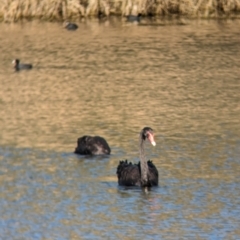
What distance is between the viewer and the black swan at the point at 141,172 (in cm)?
1622

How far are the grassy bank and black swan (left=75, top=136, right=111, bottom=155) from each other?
63.5 ft

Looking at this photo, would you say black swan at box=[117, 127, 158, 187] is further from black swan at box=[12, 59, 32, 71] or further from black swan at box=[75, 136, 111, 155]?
black swan at box=[12, 59, 32, 71]

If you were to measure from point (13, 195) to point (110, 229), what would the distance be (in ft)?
7.81

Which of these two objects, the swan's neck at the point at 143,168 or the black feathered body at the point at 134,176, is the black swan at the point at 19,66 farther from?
the swan's neck at the point at 143,168

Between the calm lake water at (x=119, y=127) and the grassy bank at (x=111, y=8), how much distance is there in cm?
188

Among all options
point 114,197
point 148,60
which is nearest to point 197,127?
point 114,197

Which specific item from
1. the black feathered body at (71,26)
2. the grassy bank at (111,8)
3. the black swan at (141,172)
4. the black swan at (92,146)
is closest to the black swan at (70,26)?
the black feathered body at (71,26)

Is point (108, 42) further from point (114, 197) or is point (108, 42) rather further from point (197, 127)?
point (114, 197)

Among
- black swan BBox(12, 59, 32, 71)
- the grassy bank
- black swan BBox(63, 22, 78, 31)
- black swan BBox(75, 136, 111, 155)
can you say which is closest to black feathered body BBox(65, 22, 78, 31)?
black swan BBox(63, 22, 78, 31)

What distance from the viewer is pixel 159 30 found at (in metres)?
35.2

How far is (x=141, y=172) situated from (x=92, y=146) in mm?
2270

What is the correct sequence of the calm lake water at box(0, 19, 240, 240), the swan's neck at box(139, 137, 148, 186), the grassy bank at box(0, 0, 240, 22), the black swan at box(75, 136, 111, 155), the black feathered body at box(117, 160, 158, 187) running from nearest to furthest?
1. the calm lake water at box(0, 19, 240, 240)
2. the swan's neck at box(139, 137, 148, 186)
3. the black feathered body at box(117, 160, 158, 187)
4. the black swan at box(75, 136, 111, 155)
5. the grassy bank at box(0, 0, 240, 22)

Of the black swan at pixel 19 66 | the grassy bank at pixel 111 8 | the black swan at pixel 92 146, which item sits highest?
the grassy bank at pixel 111 8

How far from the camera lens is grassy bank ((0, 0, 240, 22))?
37750 millimetres
